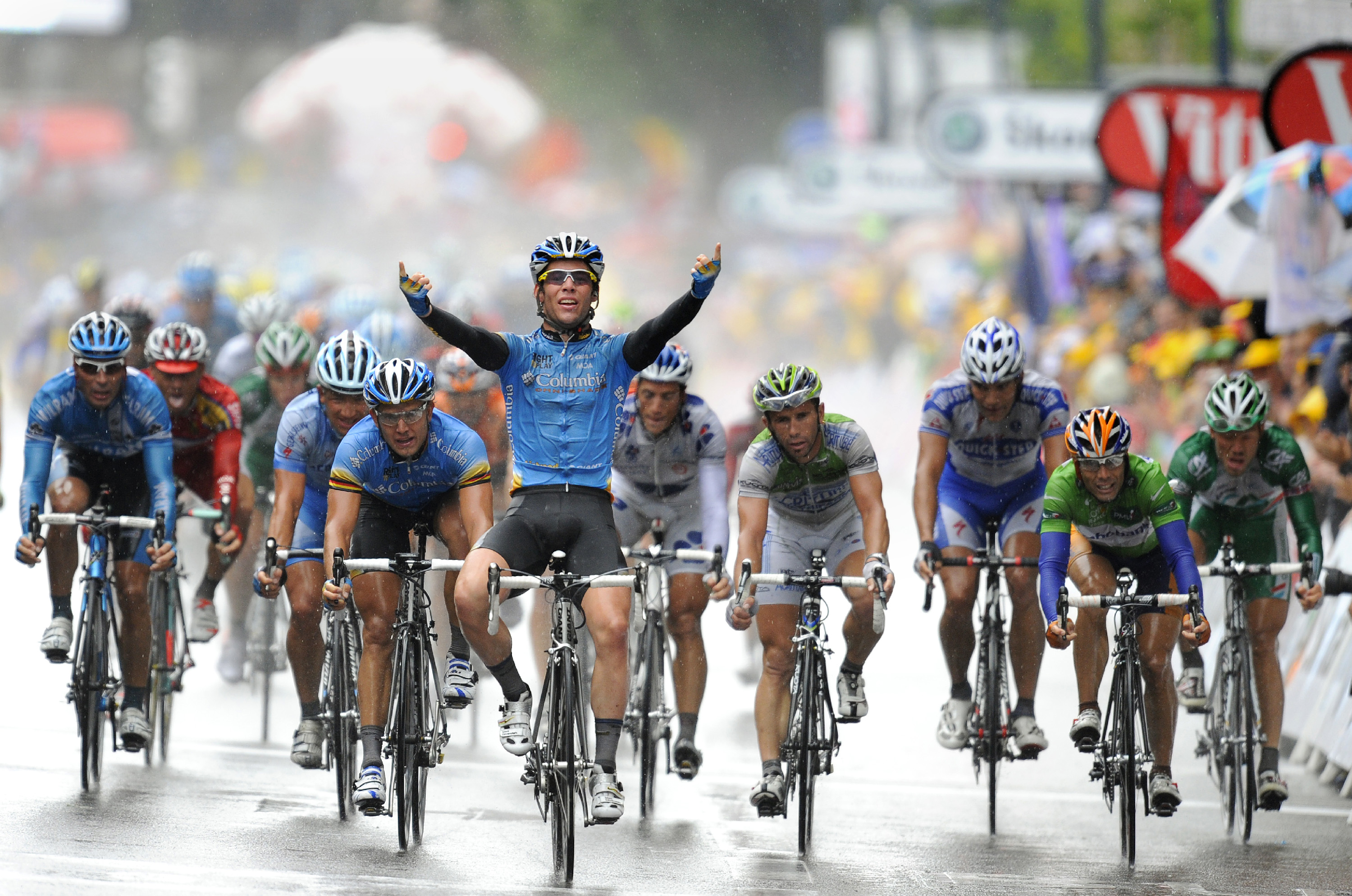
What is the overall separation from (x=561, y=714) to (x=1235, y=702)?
12.0ft

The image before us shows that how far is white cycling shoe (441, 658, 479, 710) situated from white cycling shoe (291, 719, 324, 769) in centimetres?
112

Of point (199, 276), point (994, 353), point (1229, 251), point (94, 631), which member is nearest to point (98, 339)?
point (94, 631)

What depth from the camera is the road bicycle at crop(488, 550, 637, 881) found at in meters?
8.36

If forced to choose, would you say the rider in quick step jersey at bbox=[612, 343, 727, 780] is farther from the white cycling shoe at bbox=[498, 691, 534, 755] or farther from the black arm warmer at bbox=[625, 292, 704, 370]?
the white cycling shoe at bbox=[498, 691, 534, 755]

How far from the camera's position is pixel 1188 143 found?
17484 mm

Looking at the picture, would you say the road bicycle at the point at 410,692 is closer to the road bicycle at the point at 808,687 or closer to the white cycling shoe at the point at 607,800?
the white cycling shoe at the point at 607,800

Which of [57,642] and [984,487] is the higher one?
[984,487]

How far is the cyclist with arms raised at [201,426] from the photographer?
1110 cm

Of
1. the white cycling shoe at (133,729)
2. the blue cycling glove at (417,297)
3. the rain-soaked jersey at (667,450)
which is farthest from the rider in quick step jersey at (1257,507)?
the white cycling shoe at (133,729)

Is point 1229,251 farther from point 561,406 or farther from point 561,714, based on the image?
point 561,714

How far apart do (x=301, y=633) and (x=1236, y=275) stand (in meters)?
7.93

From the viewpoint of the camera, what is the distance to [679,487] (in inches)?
444

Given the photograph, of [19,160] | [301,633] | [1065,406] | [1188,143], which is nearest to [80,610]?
[301,633]

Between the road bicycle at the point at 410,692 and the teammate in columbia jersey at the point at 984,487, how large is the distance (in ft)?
8.79
